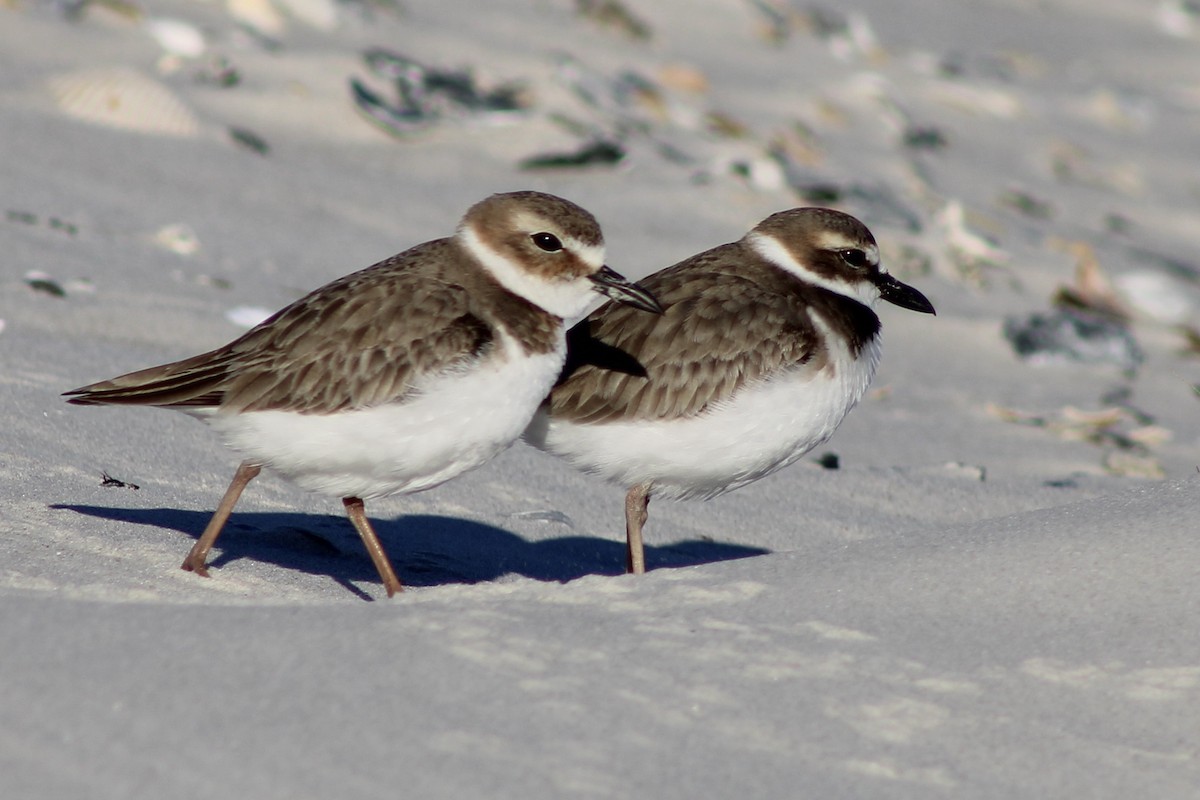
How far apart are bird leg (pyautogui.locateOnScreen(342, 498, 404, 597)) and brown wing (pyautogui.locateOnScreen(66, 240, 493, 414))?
18.7 inches

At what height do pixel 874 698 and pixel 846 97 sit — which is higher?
pixel 846 97

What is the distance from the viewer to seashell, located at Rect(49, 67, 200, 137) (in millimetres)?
9422

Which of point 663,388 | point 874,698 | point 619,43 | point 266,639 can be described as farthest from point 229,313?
point 619,43

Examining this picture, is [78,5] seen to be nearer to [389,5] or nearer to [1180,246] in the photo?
[389,5]

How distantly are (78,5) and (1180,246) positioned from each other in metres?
8.76

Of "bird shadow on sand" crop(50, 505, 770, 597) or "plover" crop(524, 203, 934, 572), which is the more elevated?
"plover" crop(524, 203, 934, 572)

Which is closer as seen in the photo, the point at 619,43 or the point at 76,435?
the point at 76,435

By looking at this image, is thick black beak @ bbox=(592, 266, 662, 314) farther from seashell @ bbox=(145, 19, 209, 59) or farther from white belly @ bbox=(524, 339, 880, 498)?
seashell @ bbox=(145, 19, 209, 59)

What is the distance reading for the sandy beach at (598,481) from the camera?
3.18 meters

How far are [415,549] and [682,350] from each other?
4.17 feet

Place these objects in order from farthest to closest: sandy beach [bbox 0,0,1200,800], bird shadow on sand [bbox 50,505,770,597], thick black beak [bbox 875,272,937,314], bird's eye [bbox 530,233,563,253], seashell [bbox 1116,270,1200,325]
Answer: seashell [bbox 1116,270,1200,325] < thick black beak [bbox 875,272,937,314] < bird shadow on sand [bbox 50,505,770,597] < bird's eye [bbox 530,233,563,253] < sandy beach [bbox 0,0,1200,800]

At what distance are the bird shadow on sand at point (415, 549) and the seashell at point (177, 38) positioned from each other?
5849 mm

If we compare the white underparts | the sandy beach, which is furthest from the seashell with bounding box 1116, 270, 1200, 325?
the white underparts

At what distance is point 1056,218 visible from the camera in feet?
39.5
